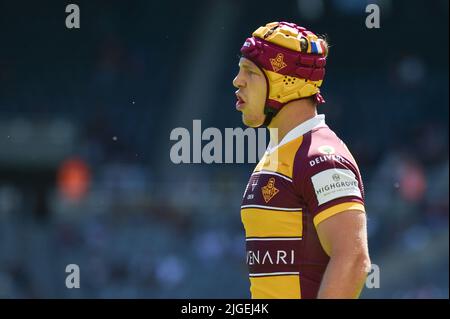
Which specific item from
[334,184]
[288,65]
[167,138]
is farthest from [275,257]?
[167,138]

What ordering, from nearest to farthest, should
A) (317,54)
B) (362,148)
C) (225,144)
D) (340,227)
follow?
(340,227)
(317,54)
(225,144)
(362,148)

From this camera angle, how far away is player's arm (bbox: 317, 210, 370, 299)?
3135mm

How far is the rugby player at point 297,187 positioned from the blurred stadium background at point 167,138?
10.1 metres

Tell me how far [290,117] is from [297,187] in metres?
0.37

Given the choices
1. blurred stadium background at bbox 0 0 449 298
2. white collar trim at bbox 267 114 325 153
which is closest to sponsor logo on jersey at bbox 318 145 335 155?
white collar trim at bbox 267 114 325 153

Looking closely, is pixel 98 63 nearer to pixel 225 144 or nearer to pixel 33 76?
pixel 33 76

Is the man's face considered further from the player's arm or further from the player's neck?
the player's arm

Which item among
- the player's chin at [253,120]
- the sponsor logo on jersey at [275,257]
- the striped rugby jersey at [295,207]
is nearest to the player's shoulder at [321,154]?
the striped rugby jersey at [295,207]

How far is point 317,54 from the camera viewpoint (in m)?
3.69

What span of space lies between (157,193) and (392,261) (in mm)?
3723

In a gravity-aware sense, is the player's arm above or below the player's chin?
below

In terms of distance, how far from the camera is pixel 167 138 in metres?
15.9

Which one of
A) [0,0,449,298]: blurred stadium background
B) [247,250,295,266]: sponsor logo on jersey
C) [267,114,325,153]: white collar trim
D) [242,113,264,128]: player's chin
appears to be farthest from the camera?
[0,0,449,298]: blurred stadium background

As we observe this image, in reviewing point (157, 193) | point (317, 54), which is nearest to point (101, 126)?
point (157, 193)
